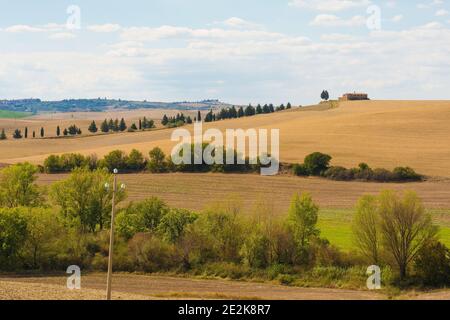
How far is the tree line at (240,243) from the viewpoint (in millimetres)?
40438

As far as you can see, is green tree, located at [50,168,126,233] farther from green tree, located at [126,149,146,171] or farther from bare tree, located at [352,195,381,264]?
green tree, located at [126,149,146,171]

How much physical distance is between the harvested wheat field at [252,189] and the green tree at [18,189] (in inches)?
532

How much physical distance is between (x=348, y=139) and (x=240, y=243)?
6451 centimetres

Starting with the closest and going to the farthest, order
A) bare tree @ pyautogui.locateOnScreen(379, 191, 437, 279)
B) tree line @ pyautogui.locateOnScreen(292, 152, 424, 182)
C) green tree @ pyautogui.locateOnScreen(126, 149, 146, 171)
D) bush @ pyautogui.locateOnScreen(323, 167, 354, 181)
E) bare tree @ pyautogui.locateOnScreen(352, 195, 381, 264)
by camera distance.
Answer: bare tree @ pyautogui.locateOnScreen(379, 191, 437, 279) < bare tree @ pyautogui.locateOnScreen(352, 195, 381, 264) < tree line @ pyautogui.locateOnScreen(292, 152, 424, 182) < bush @ pyautogui.locateOnScreen(323, 167, 354, 181) < green tree @ pyautogui.locateOnScreen(126, 149, 146, 171)

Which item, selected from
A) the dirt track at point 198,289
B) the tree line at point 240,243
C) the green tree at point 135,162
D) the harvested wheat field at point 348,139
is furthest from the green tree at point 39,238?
the harvested wheat field at point 348,139

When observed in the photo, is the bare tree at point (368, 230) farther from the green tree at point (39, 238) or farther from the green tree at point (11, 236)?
the green tree at point (11, 236)

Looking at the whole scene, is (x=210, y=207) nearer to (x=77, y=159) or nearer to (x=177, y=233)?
Answer: (x=177, y=233)

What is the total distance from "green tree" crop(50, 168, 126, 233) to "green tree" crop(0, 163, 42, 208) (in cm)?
445

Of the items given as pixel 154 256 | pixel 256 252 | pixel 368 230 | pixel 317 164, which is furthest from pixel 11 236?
pixel 317 164

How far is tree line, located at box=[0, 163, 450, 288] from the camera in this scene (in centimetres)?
4044
